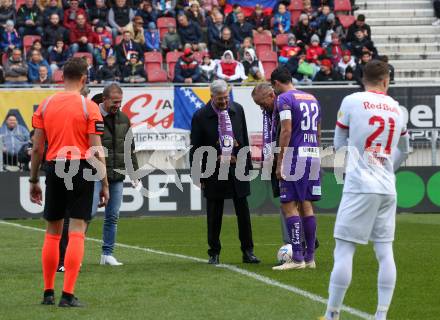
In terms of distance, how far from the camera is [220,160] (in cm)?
1372

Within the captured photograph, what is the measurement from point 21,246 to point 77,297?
5619 mm

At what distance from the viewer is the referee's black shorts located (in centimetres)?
1021

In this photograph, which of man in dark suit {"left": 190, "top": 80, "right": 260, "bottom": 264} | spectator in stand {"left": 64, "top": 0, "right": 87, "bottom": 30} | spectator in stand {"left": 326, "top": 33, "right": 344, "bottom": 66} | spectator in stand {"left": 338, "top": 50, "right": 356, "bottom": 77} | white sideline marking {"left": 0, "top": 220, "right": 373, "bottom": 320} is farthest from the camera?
spectator in stand {"left": 326, "top": 33, "right": 344, "bottom": 66}

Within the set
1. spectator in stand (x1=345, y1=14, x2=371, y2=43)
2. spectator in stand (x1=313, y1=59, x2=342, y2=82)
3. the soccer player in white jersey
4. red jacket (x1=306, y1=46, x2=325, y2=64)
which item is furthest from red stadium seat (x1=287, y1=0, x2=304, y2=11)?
the soccer player in white jersey

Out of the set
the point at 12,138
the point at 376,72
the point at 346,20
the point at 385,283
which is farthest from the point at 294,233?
the point at 346,20

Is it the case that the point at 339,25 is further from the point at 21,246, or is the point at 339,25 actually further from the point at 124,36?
the point at 21,246

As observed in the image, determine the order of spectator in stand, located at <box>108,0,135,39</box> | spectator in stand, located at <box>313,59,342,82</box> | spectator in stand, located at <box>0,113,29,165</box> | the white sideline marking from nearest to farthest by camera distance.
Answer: the white sideline marking, spectator in stand, located at <box>0,113,29,165</box>, spectator in stand, located at <box>313,59,342,82</box>, spectator in stand, located at <box>108,0,135,39</box>

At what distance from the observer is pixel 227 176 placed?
544 inches

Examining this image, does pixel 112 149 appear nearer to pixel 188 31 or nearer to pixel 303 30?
pixel 188 31

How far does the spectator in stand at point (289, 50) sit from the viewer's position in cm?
2920

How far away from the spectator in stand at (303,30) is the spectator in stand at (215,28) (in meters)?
2.02

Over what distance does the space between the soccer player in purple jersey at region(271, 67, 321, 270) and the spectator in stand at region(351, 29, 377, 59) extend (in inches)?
675

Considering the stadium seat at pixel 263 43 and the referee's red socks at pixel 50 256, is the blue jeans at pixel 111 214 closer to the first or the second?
the referee's red socks at pixel 50 256

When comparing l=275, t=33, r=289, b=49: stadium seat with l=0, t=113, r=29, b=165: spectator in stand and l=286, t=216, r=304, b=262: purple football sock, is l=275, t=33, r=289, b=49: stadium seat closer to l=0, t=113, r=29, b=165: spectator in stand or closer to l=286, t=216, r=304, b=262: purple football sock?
l=0, t=113, r=29, b=165: spectator in stand
